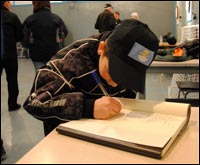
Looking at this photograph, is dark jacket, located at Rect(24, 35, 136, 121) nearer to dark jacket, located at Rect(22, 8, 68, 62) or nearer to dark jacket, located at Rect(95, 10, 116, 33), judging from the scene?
dark jacket, located at Rect(22, 8, 68, 62)

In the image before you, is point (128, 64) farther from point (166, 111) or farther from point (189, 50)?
point (189, 50)

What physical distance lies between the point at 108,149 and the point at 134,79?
0.22 metres

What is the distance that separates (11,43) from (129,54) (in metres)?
2.47

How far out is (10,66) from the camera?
3.10m

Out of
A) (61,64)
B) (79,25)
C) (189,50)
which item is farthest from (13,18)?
(79,25)

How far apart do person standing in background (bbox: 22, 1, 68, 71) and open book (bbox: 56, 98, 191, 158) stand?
223cm

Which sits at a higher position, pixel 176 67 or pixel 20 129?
pixel 176 67

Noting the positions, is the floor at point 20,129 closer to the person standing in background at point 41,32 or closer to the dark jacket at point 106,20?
the person standing in background at point 41,32

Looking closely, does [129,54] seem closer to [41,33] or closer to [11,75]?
[41,33]

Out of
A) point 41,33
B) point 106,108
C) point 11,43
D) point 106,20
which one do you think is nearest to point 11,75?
point 11,43

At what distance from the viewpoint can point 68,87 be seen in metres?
0.86

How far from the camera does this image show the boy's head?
77 cm

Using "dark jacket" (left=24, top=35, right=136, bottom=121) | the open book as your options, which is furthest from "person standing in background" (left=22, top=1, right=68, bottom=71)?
the open book

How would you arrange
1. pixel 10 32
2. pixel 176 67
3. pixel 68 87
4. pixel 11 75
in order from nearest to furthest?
pixel 68 87
pixel 176 67
pixel 10 32
pixel 11 75
